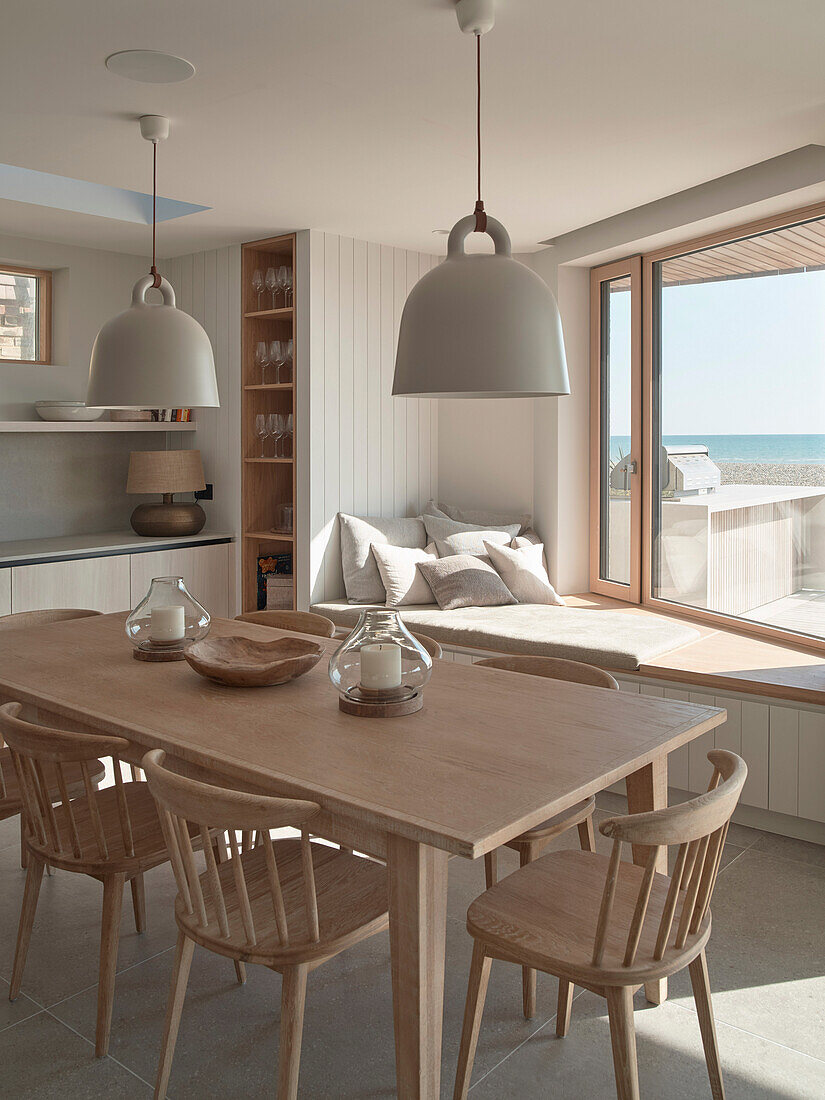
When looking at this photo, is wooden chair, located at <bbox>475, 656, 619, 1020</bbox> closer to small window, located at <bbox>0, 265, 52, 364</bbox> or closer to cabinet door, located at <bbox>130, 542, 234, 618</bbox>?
cabinet door, located at <bbox>130, 542, 234, 618</bbox>

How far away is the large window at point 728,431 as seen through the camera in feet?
12.6

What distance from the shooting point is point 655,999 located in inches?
94.6

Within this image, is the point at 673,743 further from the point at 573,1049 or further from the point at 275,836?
the point at 275,836

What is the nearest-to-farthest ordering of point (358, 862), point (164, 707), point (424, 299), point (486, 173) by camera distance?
1. point (424, 299)
2. point (358, 862)
3. point (164, 707)
4. point (486, 173)

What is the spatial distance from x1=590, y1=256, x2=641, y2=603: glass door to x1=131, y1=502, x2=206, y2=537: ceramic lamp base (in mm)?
2245

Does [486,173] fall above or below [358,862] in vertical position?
above

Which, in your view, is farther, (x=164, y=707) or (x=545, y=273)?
(x=545, y=273)

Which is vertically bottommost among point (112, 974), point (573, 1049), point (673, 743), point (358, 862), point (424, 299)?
point (573, 1049)

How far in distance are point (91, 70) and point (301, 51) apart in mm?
632

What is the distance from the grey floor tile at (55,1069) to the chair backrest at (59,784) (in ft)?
1.50

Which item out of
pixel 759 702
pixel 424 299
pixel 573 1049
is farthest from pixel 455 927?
pixel 424 299

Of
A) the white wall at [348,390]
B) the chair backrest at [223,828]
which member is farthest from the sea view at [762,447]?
the chair backrest at [223,828]

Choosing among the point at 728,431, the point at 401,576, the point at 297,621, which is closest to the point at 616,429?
the point at 728,431

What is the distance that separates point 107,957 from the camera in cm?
219
